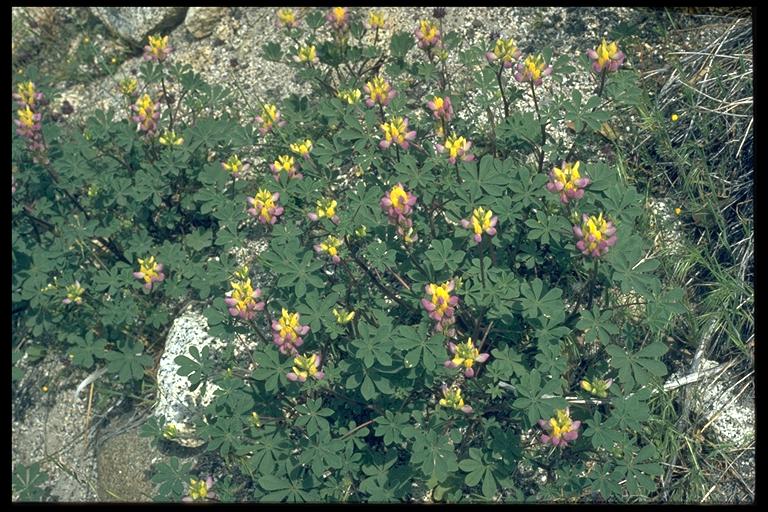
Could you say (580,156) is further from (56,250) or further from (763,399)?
(56,250)

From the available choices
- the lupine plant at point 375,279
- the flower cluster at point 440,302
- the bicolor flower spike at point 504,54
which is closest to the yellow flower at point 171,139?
the lupine plant at point 375,279

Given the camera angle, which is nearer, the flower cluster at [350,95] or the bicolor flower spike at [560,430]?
the bicolor flower spike at [560,430]

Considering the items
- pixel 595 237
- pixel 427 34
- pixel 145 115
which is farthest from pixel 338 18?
pixel 595 237

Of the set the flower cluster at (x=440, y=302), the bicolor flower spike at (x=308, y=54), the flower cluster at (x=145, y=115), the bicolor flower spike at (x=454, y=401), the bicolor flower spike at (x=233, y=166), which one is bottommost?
the bicolor flower spike at (x=454, y=401)

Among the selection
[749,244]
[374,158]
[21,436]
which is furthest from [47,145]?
[749,244]

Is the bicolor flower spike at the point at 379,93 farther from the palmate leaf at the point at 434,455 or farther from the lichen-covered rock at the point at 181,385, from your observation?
the palmate leaf at the point at 434,455

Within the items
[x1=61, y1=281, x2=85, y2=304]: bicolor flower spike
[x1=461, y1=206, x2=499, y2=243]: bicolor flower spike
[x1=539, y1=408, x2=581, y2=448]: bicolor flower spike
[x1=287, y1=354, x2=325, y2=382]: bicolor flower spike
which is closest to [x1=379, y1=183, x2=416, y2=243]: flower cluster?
[x1=461, y1=206, x2=499, y2=243]: bicolor flower spike

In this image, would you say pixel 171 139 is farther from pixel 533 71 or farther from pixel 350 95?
pixel 533 71

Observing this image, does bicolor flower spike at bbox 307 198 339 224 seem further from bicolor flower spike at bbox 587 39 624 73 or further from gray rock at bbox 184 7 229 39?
gray rock at bbox 184 7 229 39

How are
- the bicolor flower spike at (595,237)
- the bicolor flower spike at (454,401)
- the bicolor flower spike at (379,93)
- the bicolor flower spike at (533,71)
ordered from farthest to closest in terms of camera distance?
the bicolor flower spike at (379,93) → the bicolor flower spike at (533,71) → the bicolor flower spike at (454,401) → the bicolor flower spike at (595,237)
